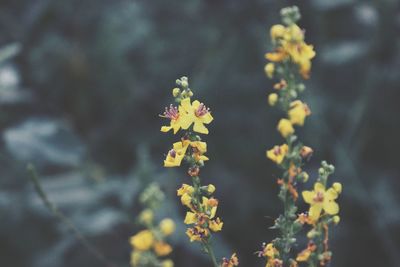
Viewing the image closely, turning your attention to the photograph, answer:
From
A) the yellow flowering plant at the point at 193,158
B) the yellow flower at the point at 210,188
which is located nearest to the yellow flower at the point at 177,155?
the yellow flowering plant at the point at 193,158

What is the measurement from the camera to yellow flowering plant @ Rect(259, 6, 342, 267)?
141 centimetres

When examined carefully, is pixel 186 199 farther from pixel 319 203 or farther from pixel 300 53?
pixel 300 53

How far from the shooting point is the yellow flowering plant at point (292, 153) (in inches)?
55.4

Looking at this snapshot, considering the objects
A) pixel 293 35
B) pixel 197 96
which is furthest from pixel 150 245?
pixel 197 96

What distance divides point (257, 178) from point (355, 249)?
74cm

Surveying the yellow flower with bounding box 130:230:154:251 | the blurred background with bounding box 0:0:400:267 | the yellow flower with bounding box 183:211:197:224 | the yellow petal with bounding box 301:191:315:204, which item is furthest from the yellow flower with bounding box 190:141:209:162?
the blurred background with bounding box 0:0:400:267

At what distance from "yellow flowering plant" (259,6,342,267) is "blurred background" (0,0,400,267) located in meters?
1.74

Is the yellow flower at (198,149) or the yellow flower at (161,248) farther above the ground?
the yellow flower at (198,149)

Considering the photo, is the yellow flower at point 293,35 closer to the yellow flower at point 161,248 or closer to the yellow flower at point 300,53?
the yellow flower at point 300,53

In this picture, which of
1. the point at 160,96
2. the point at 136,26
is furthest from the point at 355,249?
the point at 136,26

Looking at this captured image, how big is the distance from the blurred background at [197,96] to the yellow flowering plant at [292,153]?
1.74m

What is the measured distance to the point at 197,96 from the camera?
152 inches

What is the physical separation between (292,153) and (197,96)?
2434mm

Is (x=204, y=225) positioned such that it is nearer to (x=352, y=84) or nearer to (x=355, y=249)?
(x=355, y=249)
